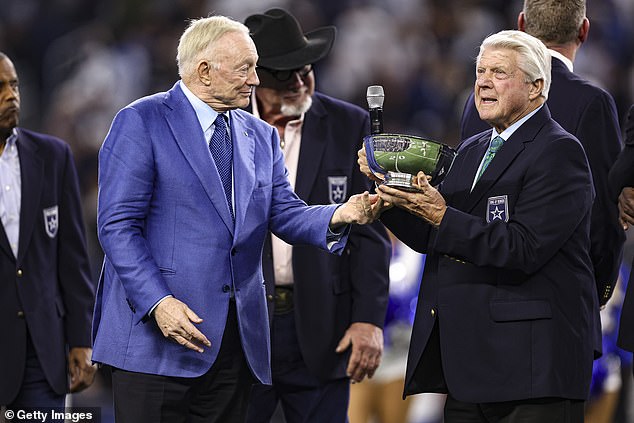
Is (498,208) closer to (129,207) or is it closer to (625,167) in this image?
(625,167)

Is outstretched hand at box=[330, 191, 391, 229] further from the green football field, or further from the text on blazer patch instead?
the text on blazer patch

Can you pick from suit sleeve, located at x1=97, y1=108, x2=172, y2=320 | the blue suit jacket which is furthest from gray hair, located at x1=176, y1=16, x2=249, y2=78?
suit sleeve, located at x1=97, y1=108, x2=172, y2=320

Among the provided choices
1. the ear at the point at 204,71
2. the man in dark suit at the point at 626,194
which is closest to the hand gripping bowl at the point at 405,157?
the ear at the point at 204,71

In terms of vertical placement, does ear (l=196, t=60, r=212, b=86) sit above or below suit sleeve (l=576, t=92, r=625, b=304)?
above

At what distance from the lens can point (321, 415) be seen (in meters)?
4.48

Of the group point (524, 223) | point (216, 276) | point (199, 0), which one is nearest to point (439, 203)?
point (524, 223)

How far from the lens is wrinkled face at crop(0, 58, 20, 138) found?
4.56 metres

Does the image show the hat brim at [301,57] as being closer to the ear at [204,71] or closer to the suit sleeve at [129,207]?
the ear at [204,71]

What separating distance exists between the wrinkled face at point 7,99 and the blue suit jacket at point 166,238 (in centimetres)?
110

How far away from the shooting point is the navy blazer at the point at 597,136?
4.15 m

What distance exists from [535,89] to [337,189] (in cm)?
113

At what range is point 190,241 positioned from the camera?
11.8 feet

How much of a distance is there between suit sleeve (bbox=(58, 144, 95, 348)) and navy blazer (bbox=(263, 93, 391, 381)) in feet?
2.76

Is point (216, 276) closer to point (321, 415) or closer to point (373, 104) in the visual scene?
point (373, 104)
